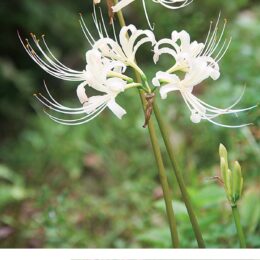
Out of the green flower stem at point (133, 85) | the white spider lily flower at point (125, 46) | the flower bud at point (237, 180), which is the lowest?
the flower bud at point (237, 180)

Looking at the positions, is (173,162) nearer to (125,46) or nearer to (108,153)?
(125,46)

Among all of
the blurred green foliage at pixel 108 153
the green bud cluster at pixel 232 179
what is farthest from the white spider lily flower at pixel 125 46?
the blurred green foliage at pixel 108 153

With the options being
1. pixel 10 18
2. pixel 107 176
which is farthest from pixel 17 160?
pixel 10 18

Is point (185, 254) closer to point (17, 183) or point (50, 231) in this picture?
point (50, 231)

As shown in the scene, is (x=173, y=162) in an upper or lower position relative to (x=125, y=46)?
lower

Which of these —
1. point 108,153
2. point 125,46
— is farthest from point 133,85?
point 108,153

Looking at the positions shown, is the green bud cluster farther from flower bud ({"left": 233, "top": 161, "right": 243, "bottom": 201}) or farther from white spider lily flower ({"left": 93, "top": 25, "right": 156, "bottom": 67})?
white spider lily flower ({"left": 93, "top": 25, "right": 156, "bottom": 67})

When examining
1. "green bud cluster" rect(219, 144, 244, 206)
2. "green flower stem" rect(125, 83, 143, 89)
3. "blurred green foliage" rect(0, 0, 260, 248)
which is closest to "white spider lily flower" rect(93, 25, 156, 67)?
"green flower stem" rect(125, 83, 143, 89)

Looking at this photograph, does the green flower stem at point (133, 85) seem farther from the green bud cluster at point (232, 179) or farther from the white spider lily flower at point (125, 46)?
the green bud cluster at point (232, 179)
